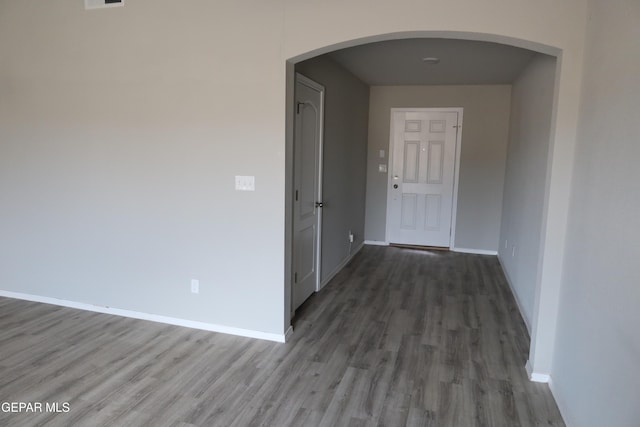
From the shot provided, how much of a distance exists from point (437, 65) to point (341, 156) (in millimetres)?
1488

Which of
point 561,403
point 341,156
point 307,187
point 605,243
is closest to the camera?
point 605,243

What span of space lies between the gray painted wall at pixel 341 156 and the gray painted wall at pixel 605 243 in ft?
7.54

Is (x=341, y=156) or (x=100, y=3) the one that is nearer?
(x=100, y=3)

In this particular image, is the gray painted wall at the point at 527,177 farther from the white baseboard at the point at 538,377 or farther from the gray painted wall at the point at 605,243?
the gray painted wall at the point at 605,243

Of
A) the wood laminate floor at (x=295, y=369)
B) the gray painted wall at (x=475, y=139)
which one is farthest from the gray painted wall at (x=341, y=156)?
the wood laminate floor at (x=295, y=369)

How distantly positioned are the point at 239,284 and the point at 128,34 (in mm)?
2148

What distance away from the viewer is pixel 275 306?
3314mm

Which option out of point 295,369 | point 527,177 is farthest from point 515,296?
point 295,369

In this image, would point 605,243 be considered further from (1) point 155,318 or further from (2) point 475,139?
(2) point 475,139

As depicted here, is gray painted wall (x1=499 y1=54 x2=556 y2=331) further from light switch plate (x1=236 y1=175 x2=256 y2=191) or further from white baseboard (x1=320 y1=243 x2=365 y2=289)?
light switch plate (x1=236 y1=175 x2=256 y2=191)

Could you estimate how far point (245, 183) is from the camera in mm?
3252

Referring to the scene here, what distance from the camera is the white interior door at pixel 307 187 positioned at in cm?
380

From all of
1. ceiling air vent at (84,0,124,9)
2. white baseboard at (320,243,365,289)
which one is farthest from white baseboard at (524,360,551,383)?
ceiling air vent at (84,0,124,9)

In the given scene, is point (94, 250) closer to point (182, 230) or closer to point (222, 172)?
point (182, 230)
